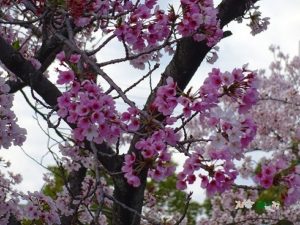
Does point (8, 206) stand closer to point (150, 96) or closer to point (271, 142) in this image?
point (150, 96)

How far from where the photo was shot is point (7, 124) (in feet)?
12.2

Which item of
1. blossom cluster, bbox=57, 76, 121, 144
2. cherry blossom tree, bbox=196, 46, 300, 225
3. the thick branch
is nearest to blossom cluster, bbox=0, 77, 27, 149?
blossom cluster, bbox=57, 76, 121, 144

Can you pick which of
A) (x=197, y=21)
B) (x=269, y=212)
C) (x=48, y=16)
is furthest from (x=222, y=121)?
(x=269, y=212)

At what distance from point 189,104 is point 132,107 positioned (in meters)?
0.30

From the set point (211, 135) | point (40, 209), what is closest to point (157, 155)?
point (211, 135)

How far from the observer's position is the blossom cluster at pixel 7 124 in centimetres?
359

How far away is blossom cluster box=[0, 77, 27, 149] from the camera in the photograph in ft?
11.8

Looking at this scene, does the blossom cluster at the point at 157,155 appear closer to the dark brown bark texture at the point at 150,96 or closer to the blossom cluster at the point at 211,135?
the blossom cluster at the point at 211,135

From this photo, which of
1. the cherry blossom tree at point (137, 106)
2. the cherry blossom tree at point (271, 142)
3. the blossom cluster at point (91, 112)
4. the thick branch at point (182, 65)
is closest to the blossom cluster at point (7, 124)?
the cherry blossom tree at point (137, 106)

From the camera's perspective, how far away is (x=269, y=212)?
1059 cm

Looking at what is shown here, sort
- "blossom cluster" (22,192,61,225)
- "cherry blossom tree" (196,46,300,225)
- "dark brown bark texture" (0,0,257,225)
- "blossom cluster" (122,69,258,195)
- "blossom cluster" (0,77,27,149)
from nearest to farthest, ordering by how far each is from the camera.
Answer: "blossom cluster" (122,69,258,195)
"blossom cluster" (0,77,27,149)
"dark brown bark texture" (0,0,257,225)
"blossom cluster" (22,192,61,225)
"cherry blossom tree" (196,46,300,225)

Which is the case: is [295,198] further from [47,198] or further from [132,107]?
[47,198]

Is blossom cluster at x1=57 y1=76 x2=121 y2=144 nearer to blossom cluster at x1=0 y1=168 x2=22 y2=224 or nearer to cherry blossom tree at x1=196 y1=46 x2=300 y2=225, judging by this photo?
blossom cluster at x1=0 y1=168 x2=22 y2=224

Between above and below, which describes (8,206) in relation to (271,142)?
below
